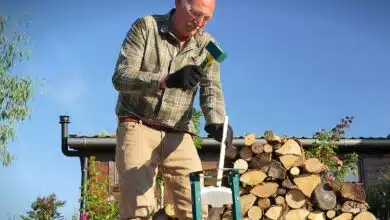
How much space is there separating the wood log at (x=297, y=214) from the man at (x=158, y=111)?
383 centimetres

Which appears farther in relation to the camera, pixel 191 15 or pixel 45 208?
pixel 45 208

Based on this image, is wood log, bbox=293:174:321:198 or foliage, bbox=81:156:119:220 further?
foliage, bbox=81:156:119:220

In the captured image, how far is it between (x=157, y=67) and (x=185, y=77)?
0.40m

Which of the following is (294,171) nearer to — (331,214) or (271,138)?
(271,138)

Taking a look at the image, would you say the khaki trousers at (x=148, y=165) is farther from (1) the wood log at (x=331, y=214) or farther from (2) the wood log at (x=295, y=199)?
(1) the wood log at (x=331, y=214)

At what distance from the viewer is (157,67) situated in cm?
308

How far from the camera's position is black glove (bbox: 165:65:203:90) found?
8.95 ft

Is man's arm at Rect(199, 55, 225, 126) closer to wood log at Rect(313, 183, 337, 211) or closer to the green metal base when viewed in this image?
the green metal base

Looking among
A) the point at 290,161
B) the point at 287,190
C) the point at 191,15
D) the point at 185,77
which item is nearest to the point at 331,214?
the point at 287,190

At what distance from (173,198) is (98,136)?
675 centimetres

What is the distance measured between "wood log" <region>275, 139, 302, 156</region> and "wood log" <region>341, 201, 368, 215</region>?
745 millimetres

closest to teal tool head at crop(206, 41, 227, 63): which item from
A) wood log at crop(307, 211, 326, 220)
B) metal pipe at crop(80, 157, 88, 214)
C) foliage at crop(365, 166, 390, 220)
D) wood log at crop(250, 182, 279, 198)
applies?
wood log at crop(250, 182, 279, 198)

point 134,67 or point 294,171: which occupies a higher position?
point 134,67

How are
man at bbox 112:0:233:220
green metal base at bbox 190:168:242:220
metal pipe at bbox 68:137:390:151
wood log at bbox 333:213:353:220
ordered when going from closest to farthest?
1. green metal base at bbox 190:168:242:220
2. man at bbox 112:0:233:220
3. wood log at bbox 333:213:353:220
4. metal pipe at bbox 68:137:390:151
